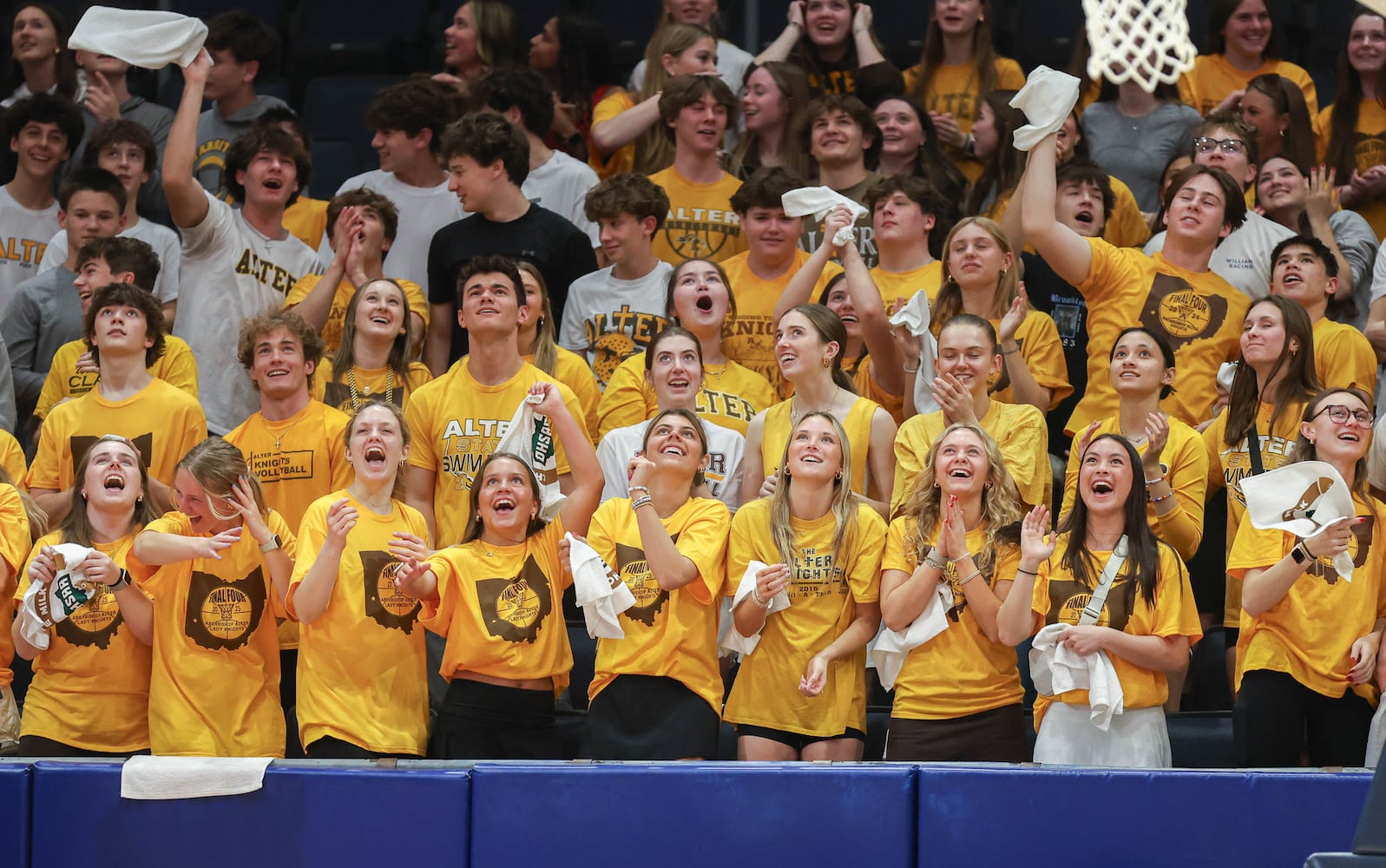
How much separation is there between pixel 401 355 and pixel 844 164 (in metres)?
2.25

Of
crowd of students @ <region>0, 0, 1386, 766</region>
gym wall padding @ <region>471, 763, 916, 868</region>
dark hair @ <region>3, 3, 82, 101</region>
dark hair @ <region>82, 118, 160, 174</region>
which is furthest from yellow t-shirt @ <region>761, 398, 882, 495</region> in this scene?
dark hair @ <region>3, 3, 82, 101</region>

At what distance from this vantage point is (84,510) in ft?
19.4

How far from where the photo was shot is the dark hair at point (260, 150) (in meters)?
7.63

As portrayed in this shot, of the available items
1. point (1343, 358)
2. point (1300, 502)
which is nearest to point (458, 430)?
point (1300, 502)

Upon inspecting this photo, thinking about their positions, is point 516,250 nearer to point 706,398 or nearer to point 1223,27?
point 706,398

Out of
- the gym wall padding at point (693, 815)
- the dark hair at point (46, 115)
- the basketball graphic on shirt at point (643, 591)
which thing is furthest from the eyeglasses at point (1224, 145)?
the dark hair at point (46, 115)

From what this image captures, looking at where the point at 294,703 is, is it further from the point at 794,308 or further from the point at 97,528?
the point at 794,308

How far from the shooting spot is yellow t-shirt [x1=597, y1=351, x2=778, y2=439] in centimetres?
677

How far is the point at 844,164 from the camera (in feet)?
25.7

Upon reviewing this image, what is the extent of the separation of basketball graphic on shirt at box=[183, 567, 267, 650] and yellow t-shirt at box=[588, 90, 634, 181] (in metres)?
3.63

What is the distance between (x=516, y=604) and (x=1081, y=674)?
184 cm

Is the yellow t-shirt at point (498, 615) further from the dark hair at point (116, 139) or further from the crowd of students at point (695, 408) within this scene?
the dark hair at point (116, 139)

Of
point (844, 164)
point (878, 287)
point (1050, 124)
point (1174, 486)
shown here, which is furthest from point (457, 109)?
point (1174, 486)

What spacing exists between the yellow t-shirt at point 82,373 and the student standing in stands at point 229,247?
222mm
